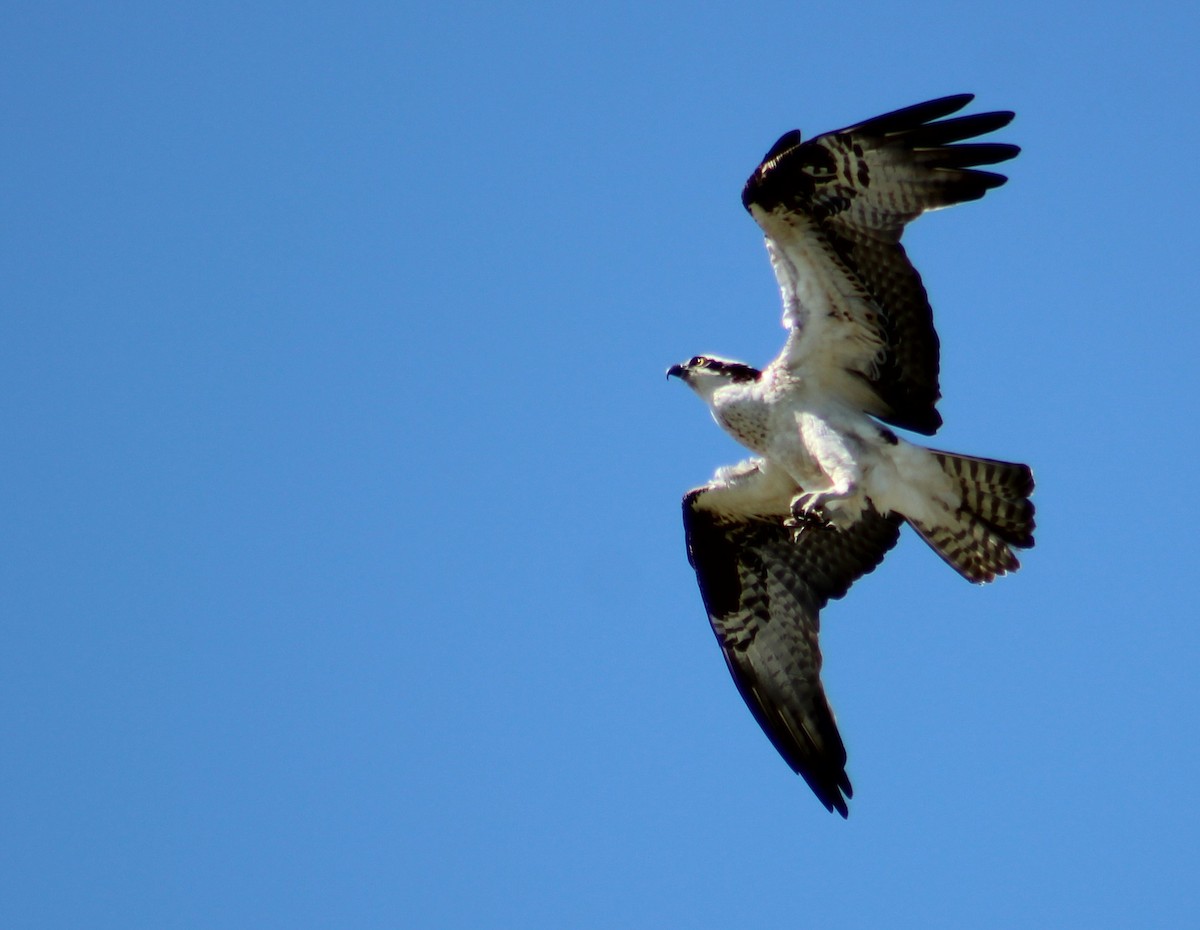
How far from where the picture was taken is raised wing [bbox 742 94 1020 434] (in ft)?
29.3

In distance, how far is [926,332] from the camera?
9.39 m

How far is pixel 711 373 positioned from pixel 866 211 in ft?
4.43

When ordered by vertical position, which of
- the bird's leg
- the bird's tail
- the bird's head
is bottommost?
the bird's tail

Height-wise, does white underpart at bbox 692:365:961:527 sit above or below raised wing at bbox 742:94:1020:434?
below

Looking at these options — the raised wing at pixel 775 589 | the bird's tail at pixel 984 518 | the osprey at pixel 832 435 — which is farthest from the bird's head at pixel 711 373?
the bird's tail at pixel 984 518

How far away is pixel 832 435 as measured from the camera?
947cm

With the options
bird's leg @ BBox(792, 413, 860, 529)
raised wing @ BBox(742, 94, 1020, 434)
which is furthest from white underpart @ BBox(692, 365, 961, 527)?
raised wing @ BBox(742, 94, 1020, 434)

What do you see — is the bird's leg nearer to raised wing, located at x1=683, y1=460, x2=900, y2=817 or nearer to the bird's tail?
the bird's tail

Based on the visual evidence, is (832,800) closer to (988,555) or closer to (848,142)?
(988,555)

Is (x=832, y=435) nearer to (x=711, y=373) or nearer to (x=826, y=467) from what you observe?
(x=826, y=467)

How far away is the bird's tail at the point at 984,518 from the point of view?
9.40 meters

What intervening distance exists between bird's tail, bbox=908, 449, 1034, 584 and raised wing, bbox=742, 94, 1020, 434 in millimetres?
591

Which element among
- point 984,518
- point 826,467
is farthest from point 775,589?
point 984,518

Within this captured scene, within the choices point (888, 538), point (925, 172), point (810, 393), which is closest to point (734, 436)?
point (810, 393)
